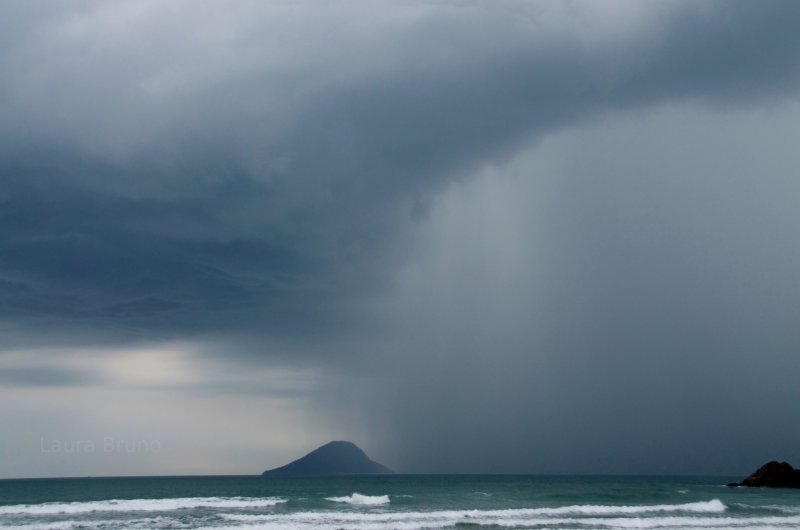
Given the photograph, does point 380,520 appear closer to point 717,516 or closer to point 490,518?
point 490,518

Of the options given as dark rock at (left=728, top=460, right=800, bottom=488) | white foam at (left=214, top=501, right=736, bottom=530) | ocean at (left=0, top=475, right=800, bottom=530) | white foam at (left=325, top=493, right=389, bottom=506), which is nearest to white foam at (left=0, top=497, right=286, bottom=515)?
ocean at (left=0, top=475, right=800, bottom=530)

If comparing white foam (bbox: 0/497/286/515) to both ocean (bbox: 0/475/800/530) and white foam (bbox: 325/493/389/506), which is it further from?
white foam (bbox: 325/493/389/506)

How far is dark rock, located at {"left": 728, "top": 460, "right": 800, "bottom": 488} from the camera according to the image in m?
78.3

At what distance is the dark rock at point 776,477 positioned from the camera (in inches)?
3083

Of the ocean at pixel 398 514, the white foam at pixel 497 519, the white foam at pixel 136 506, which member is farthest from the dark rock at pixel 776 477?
the white foam at pixel 136 506

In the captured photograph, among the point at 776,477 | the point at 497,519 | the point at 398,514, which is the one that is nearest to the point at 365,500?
the point at 398,514

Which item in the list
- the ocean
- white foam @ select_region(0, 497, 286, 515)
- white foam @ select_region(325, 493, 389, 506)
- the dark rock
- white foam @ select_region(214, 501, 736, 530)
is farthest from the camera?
the dark rock

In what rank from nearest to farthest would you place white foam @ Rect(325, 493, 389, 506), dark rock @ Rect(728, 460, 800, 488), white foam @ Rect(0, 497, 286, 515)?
white foam @ Rect(0, 497, 286, 515), white foam @ Rect(325, 493, 389, 506), dark rock @ Rect(728, 460, 800, 488)

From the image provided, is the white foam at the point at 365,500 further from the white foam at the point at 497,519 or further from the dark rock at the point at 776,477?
the dark rock at the point at 776,477

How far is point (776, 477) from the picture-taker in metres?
79.8

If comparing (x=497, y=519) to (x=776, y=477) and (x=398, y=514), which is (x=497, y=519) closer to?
(x=398, y=514)

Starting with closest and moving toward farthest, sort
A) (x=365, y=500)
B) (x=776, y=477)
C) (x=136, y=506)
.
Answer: (x=136, y=506)
(x=365, y=500)
(x=776, y=477)

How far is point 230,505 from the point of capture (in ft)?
143

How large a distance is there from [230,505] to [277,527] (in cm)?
1205
